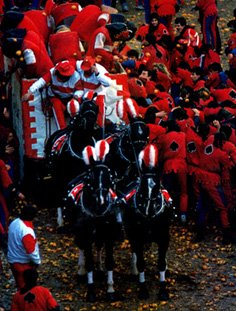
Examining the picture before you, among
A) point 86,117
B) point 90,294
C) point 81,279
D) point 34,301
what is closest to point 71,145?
point 86,117

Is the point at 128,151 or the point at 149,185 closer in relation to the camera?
the point at 149,185

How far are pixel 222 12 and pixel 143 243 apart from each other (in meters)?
13.9

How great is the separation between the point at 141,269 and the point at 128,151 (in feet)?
5.43

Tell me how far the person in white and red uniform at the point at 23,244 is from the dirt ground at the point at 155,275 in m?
0.72

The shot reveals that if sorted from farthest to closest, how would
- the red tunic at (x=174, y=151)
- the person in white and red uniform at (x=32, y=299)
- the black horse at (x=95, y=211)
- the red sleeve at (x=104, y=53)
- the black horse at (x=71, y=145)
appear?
1. the red sleeve at (x=104, y=53)
2. the red tunic at (x=174, y=151)
3. the black horse at (x=71, y=145)
4. the black horse at (x=95, y=211)
5. the person in white and red uniform at (x=32, y=299)

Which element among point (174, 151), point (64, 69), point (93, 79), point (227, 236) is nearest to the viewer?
point (227, 236)

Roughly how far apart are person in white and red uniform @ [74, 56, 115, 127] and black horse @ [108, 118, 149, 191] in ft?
6.08

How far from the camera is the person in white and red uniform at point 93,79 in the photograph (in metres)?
18.1

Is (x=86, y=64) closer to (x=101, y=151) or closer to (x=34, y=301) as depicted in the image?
(x=101, y=151)

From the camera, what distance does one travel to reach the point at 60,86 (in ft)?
59.6

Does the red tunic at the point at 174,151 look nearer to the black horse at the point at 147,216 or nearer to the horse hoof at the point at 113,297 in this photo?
the black horse at the point at 147,216

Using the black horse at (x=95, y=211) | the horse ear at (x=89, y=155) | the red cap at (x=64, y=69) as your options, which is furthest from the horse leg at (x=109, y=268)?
the red cap at (x=64, y=69)

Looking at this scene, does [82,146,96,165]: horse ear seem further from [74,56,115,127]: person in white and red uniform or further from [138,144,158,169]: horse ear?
[74,56,115,127]: person in white and red uniform

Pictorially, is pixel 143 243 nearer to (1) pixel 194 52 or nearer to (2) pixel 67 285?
(2) pixel 67 285
